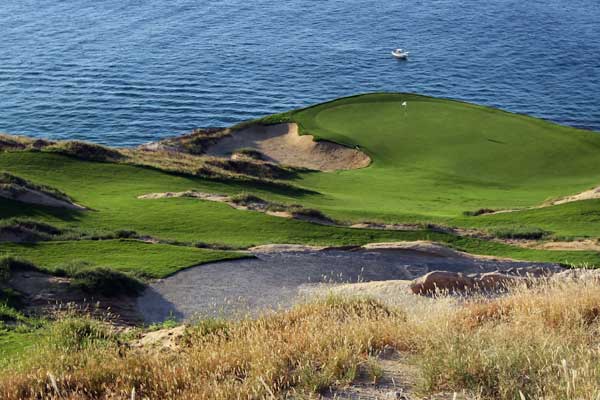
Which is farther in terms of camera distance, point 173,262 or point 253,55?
point 253,55

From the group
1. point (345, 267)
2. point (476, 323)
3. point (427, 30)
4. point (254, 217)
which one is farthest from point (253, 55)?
point (476, 323)

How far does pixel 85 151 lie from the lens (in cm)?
3544

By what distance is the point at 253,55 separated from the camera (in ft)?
281

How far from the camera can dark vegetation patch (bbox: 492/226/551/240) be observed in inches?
1030

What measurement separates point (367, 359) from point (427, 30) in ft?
294

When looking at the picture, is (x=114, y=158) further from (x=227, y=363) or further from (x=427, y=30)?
(x=427, y=30)

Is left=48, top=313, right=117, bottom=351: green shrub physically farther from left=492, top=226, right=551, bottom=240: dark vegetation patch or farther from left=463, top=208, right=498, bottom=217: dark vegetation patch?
left=463, top=208, right=498, bottom=217: dark vegetation patch

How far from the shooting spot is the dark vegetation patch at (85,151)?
35.0 metres

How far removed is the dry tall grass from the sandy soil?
6867 mm

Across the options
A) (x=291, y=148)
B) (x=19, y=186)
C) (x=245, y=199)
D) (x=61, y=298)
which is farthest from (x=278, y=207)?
(x=291, y=148)

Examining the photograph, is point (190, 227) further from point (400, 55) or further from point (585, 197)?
point (400, 55)

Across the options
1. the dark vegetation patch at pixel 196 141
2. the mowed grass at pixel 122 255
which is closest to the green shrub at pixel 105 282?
the mowed grass at pixel 122 255

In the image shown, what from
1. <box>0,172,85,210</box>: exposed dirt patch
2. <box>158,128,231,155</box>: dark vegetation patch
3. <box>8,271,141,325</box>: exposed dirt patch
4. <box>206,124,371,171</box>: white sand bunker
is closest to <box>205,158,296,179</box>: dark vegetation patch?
<box>206,124,371,171</box>: white sand bunker

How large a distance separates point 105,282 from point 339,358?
10.8 meters
